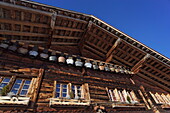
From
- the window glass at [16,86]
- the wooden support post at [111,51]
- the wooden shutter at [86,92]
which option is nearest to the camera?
the window glass at [16,86]

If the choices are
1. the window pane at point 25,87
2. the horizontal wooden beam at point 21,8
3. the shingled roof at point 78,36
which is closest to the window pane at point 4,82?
the window pane at point 25,87

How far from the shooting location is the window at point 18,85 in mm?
5422

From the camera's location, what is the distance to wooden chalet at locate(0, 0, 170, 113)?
5627 millimetres

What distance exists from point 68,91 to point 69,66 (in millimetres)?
2139

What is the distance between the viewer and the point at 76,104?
576 cm

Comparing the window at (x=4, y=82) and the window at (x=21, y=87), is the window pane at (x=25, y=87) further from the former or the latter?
the window at (x=4, y=82)

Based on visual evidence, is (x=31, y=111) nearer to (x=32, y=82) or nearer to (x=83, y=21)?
(x=32, y=82)

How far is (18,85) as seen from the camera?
570 centimetres

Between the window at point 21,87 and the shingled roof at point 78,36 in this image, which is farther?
the shingled roof at point 78,36

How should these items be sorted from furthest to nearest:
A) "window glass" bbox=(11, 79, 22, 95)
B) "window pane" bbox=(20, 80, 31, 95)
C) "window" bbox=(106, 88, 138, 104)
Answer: "window" bbox=(106, 88, 138, 104) → "window pane" bbox=(20, 80, 31, 95) → "window glass" bbox=(11, 79, 22, 95)

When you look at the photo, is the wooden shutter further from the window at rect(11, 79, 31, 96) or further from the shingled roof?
the shingled roof

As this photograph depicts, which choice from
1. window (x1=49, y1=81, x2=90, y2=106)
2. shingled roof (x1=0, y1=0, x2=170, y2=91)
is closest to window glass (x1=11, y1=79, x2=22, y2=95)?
window (x1=49, y1=81, x2=90, y2=106)

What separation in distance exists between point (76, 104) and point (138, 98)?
589 centimetres

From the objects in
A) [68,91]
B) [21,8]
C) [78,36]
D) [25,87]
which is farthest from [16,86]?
[78,36]
